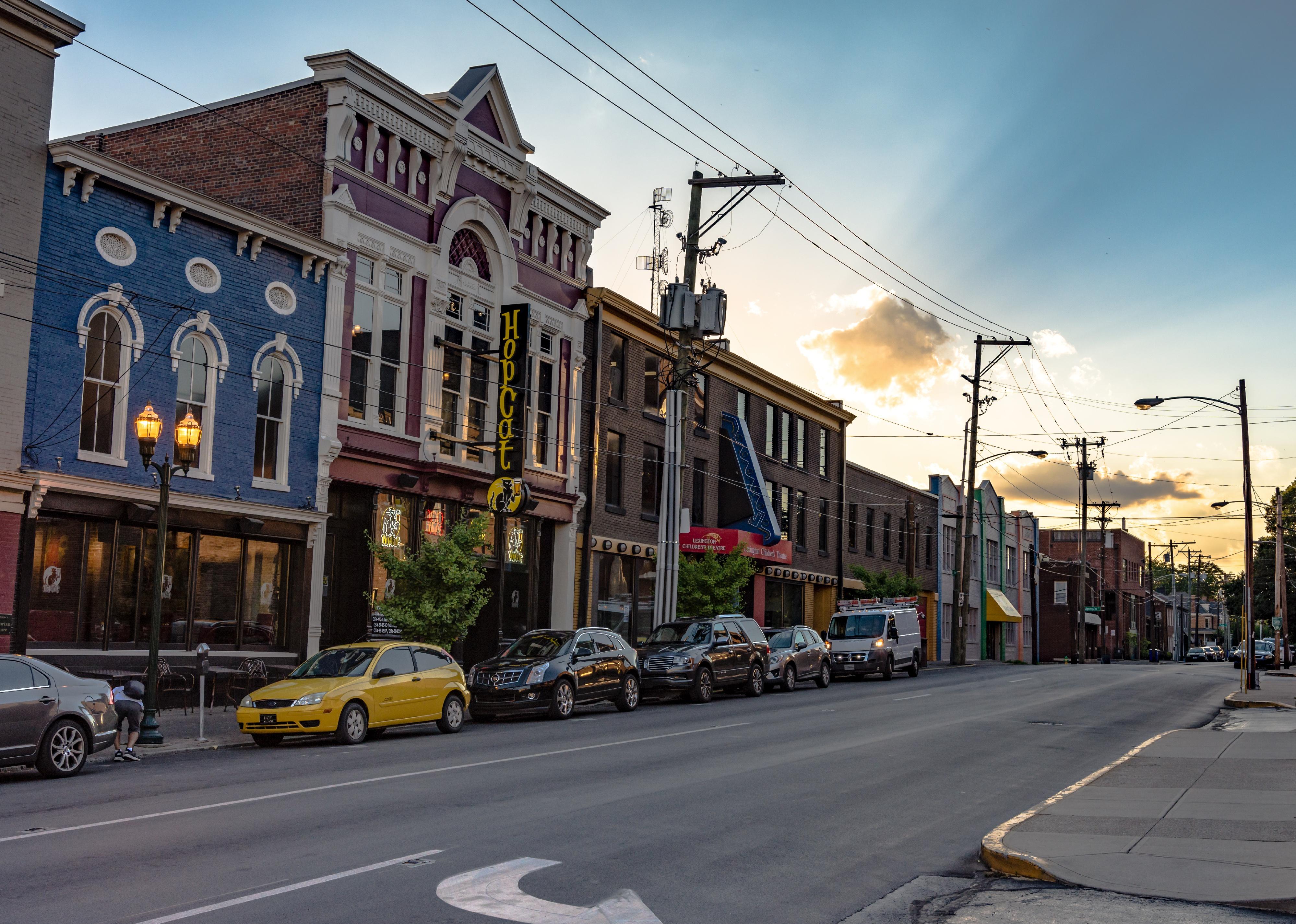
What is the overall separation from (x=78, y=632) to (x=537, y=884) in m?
14.6

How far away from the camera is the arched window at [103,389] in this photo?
19969 millimetres

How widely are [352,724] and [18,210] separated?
976 cm

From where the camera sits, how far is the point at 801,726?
20094 millimetres

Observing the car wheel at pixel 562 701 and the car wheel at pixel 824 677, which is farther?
the car wheel at pixel 824 677

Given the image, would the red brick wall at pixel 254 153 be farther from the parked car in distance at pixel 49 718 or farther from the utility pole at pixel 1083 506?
the utility pole at pixel 1083 506

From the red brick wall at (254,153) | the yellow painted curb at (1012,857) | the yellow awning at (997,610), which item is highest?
the red brick wall at (254,153)

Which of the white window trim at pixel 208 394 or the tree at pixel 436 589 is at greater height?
the white window trim at pixel 208 394

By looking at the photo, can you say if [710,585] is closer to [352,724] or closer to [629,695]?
[629,695]

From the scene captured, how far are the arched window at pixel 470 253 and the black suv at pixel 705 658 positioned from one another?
9.92m

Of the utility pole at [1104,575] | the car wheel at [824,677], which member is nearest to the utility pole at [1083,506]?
the utility pole at [1104,575]

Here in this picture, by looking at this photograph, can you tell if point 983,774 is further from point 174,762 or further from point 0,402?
point 0,402

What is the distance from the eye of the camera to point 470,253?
2977 cm

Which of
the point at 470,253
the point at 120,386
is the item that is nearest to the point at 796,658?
the point at 470,253

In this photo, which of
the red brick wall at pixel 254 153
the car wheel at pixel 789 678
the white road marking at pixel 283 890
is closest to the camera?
the white road marking at pixel 283 890
